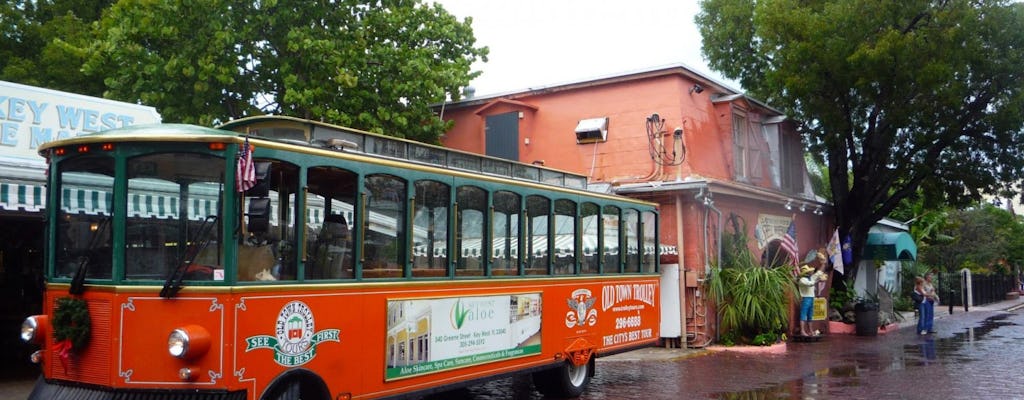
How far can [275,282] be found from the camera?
6.74m

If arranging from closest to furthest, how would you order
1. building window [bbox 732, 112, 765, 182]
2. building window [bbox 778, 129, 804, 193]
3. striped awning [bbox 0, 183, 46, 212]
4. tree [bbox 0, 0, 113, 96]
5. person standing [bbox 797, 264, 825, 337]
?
striped awning [bbox 0, 183, 46, 212] < person standing [bbox 797, 264, 825, 337] < building window [bbox 732, 112, 765, 182] < tree [bbox 0, 0, 113, 96] < building window [bbox 778, 129, 804, 193]

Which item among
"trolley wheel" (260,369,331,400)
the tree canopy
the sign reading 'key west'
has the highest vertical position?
the tree canopy

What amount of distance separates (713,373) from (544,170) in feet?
15.2

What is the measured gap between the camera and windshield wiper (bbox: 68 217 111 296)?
6.68 metres

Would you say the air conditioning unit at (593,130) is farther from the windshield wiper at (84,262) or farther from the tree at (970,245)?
the tree at (970,245)

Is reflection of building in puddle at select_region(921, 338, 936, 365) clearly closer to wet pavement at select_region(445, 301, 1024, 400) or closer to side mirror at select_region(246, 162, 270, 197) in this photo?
wet pavement at select_region(445, 301, 1024, 400)

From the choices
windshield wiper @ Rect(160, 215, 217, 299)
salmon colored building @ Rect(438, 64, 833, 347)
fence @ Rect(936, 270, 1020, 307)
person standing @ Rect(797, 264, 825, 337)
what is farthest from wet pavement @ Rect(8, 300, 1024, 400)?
fence @ Rect(936, 270, 1020, 307)

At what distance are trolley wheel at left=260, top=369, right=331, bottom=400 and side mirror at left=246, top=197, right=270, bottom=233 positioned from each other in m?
1.23

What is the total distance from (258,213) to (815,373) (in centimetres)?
1000

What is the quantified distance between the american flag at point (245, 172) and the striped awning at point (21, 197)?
460 cm

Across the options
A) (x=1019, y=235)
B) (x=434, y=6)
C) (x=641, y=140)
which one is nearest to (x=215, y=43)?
(x=434, y=6)

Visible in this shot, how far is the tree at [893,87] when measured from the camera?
17391 mm

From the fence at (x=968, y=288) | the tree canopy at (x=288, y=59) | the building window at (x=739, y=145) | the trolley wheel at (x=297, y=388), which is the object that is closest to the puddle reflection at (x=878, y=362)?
the building window at (x=739, y=145)

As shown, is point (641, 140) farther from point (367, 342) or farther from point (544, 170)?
point (367, 342)
